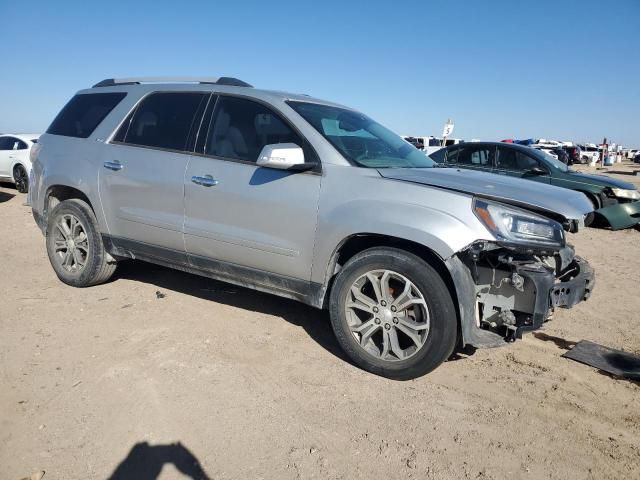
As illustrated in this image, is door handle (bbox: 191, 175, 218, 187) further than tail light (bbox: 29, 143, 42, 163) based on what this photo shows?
No

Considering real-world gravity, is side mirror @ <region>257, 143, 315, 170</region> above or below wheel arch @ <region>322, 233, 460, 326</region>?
above

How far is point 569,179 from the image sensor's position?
940cm

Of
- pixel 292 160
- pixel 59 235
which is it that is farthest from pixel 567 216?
pixel 59 235

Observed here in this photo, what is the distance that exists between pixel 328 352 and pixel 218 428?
3.86 ft

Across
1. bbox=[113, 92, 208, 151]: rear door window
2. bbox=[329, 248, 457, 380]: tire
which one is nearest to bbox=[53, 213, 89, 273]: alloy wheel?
bbox=[113, 92, 208, 151]: rear door window

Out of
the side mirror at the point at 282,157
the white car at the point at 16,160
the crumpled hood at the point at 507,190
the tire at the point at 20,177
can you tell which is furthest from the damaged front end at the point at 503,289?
the tire at the point at 20,177

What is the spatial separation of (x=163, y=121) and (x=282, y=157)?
1.56 meters

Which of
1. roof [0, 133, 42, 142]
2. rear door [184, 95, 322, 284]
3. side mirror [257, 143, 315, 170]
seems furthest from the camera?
roof [0, 133, 42, 142]

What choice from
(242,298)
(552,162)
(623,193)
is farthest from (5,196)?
(623,193)

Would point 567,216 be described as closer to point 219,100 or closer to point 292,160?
Result: point 292,160

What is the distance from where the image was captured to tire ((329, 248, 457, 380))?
2996mm

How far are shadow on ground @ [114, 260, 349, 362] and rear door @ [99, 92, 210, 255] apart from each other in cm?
80

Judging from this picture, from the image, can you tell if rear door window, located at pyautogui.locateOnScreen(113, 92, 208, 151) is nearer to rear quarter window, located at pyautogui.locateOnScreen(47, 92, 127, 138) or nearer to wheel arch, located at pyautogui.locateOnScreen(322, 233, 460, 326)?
rear quarter window, located at pyautogui.locateOnScreen(47, 92, 127, 138)

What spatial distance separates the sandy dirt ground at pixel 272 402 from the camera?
2.42 m
